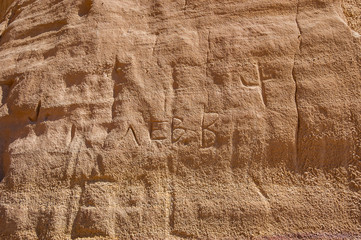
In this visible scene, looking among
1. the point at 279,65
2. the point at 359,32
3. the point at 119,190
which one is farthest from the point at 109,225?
the point at 359,32

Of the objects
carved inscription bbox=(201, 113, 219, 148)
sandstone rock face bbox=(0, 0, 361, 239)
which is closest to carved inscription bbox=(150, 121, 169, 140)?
sandstone rock face bbox=(0, 0, 361, 239)

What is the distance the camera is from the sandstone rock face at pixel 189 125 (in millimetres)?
2777

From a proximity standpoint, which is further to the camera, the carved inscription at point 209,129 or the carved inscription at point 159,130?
the carved inscription at point 159,130

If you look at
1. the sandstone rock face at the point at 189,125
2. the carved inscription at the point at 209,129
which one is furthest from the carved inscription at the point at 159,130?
the carved inscription at the point at 209,129

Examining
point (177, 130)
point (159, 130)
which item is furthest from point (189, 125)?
point (159, 130)

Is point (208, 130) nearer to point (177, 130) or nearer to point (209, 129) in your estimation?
point (209, 129)

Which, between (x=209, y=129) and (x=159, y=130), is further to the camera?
(x=159, y=130)

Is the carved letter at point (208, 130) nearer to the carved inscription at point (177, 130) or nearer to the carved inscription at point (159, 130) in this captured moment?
the carved inscription at point (177, 130)

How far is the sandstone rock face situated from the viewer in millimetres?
2777

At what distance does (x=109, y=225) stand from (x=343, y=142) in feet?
5.77

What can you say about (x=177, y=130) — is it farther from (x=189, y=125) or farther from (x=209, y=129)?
(x=209, y=129)

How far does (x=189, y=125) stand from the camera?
3119mm

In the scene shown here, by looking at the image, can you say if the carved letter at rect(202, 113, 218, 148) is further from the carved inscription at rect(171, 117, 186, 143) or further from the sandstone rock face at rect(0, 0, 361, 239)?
the carved inscription at rect(171, 117, 186, 143)

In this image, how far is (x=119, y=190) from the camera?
3111 mm
